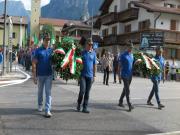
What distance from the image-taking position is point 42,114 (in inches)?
428

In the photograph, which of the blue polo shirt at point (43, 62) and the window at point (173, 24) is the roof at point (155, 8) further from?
the blue polo shirt at point (43, 62)

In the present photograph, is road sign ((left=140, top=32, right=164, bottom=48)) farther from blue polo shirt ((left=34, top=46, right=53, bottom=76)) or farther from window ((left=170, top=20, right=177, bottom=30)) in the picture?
blue polo shirt ((left=34, top=46, right=53, bottom=76))

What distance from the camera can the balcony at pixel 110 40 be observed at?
181 ft

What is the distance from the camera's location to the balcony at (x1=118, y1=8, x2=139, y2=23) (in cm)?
5084

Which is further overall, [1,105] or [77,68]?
[1,105]

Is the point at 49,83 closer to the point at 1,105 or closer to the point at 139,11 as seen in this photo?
the point at 1,105

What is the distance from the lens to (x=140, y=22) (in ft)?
164

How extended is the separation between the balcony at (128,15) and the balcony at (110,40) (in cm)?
224

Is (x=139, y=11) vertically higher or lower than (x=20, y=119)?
higher

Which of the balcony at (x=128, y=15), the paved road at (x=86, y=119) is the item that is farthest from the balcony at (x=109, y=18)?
the paved road at (x=86, y=119)

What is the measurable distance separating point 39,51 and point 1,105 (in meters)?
2.43

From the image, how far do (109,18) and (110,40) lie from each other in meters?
3.39

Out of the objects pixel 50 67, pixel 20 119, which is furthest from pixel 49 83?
pixel 20 119

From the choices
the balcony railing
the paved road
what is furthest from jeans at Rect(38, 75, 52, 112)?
the balcony railing
